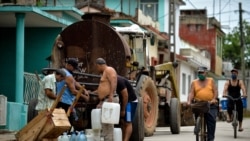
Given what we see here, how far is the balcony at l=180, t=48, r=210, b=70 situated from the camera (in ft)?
172

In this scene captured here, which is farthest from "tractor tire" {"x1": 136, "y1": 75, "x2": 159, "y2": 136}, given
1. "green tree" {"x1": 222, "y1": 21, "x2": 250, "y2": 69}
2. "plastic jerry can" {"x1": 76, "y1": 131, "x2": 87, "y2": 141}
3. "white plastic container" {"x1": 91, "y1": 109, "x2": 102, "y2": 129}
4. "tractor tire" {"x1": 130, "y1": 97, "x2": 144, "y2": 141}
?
"green tree" {"x1": 222, "y1": 21, "x2": 250, "y2": 69}

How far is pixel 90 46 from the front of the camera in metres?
17.7

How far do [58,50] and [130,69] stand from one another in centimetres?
212

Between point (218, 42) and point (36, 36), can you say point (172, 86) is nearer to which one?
point (36, 36)

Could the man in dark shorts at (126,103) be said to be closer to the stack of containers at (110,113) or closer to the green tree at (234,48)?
the stack of containers at (110,113)

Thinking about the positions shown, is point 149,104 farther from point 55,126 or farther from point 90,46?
point 55,126

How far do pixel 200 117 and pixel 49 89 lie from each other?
3.73m

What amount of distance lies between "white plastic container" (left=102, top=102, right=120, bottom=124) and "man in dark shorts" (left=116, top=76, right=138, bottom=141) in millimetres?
950

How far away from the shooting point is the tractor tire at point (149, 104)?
19.9m

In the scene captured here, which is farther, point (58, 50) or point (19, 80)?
point (19, 80)

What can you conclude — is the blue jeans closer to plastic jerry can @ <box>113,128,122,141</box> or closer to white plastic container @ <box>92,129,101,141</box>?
plastic jerry can @ <box>113,128,122,141</box>

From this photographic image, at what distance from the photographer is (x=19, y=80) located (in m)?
22.4

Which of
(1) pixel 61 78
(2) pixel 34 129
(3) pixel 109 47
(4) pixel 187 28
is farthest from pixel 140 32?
(4) pixel 187 28

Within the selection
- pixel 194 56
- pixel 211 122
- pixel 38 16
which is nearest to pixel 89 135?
pixel 211 122
